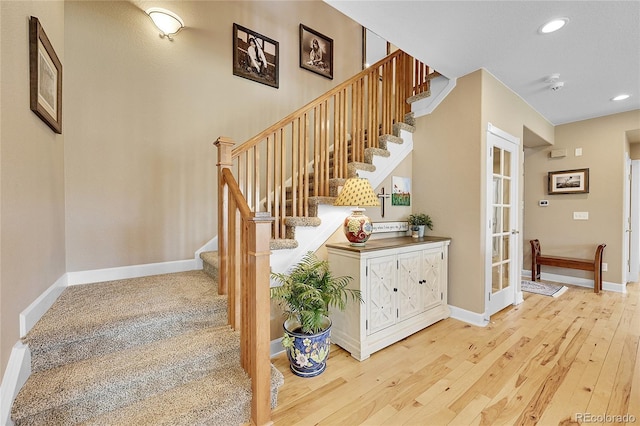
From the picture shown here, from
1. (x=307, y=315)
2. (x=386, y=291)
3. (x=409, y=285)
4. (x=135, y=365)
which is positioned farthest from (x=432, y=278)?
(x=135, y=365)

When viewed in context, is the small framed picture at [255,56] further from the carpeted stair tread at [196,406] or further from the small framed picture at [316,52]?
the carpeted stair tread at [196,406]

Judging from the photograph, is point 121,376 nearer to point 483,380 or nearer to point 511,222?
point 483,380

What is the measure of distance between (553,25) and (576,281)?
13.1 feet

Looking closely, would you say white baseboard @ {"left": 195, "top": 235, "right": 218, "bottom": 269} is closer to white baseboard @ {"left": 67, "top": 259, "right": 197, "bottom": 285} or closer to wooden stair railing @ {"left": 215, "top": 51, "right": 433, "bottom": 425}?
white baseboard @ {"left": 67, "top": 259, "right": 197, "bottom": 285}

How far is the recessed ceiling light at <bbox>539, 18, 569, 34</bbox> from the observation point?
201 cm

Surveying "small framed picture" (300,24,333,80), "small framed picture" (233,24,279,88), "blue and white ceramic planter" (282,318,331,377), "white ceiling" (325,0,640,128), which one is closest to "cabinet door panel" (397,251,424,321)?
"blue and white ceramic planter" (282,318,331,377)

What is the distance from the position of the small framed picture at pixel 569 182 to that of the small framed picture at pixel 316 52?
4030 millimetres

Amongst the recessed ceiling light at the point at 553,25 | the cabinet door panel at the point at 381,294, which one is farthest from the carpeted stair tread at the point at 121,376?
the recessed ceiling light at the point at 553,25

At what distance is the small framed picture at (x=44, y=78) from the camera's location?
1547 millimetres


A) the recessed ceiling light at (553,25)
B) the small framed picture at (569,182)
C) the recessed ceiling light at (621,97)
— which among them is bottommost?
the small framed picture at (569,182)

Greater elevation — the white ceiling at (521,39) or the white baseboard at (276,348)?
the white ceiling at (521,39)

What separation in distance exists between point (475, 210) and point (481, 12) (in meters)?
1.73

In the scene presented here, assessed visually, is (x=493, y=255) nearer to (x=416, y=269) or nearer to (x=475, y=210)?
(x=475, y=210)

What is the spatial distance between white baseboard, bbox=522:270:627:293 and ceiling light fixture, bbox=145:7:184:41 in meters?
6.07
